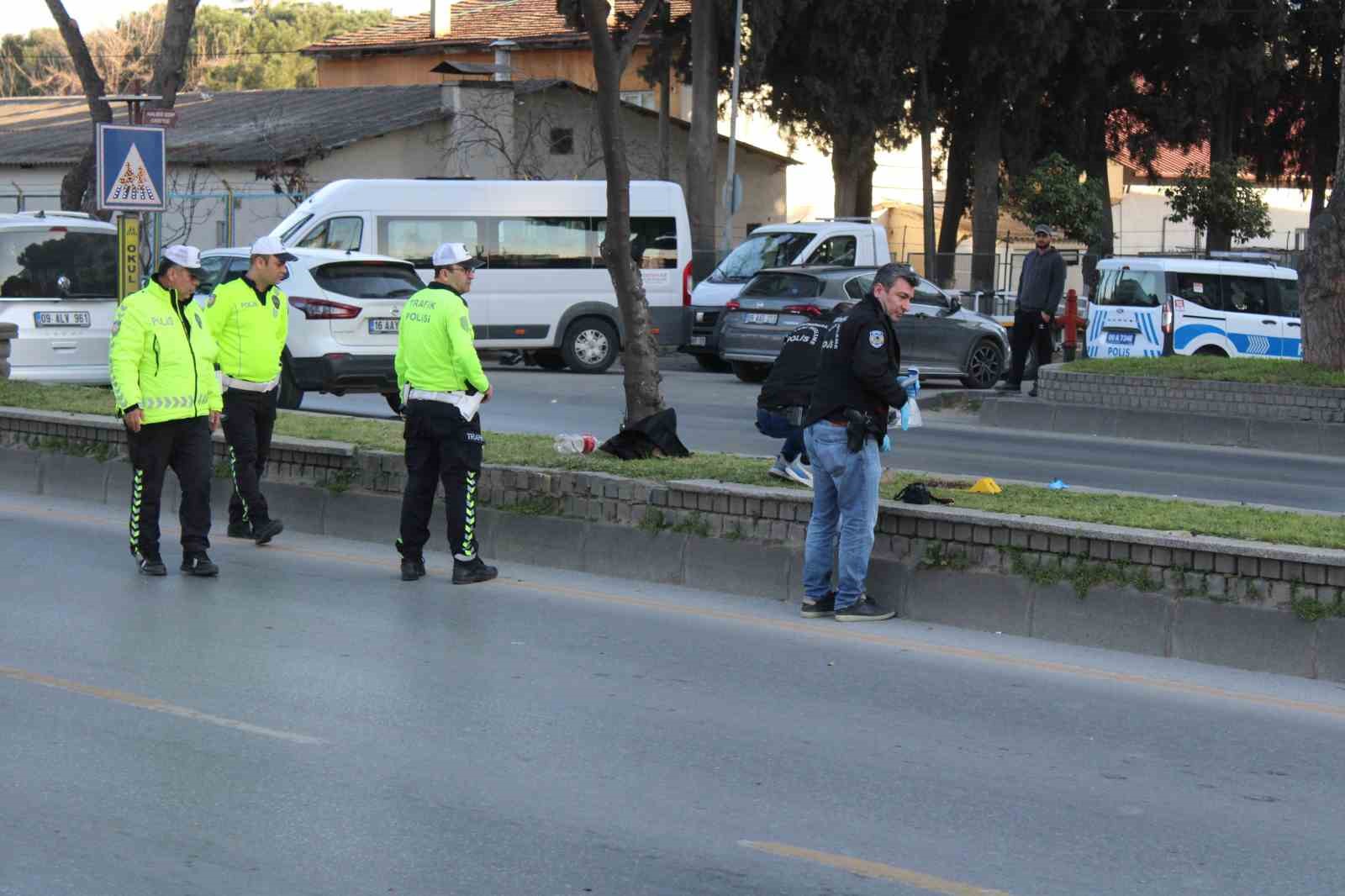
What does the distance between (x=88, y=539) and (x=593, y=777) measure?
20.5 feet

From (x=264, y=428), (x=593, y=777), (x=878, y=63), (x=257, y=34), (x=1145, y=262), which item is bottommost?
(x=593, y=777)

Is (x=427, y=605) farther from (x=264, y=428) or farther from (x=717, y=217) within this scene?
(x=717, y=217)

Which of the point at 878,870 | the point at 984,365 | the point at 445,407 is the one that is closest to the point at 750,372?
the point at 984,365

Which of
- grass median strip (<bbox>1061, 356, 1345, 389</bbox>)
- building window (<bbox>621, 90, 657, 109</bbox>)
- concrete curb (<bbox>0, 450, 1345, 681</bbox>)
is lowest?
concrete curb (<bbox>0, 450, 1345, 681</bbox>)

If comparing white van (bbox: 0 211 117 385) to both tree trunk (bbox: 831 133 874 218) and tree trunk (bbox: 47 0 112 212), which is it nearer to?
tree trunk (bbox: 47 0 112 212)

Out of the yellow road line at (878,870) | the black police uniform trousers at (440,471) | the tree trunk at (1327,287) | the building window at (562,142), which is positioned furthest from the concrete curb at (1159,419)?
the building window at (562,142)

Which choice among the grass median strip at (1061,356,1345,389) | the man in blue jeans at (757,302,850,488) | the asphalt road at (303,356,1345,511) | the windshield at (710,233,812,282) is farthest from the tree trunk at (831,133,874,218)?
the man in blue jeans at (757,302,850,488)

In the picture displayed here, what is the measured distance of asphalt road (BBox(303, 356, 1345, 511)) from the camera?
15.2 m

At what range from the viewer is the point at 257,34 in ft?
295

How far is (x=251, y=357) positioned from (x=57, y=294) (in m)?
7.28

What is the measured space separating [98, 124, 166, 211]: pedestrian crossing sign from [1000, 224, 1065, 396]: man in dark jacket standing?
9.53 meters

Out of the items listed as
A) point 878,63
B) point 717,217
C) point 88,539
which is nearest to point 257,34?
point 717,217

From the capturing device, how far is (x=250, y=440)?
11258mm

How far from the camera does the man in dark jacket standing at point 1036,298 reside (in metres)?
20.5
